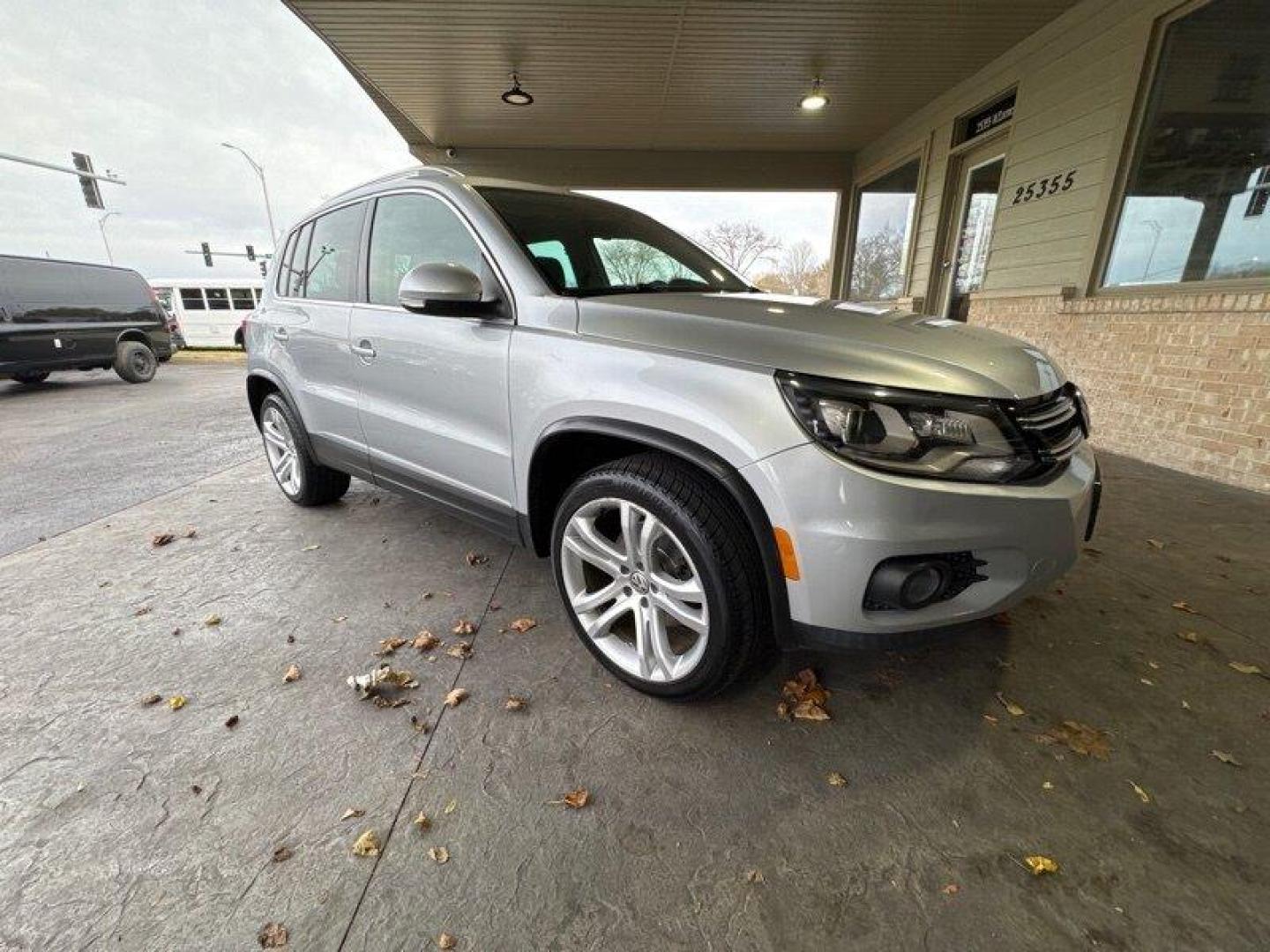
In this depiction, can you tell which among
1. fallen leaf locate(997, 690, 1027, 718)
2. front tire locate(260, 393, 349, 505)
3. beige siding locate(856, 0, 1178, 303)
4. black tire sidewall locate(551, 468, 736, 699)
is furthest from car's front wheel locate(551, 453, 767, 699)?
beige siding locate(856, 0, 1178, 303)

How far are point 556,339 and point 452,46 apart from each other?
6.17 meters

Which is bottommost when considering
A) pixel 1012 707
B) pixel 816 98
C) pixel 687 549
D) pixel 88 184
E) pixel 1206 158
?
pixel 1012 707

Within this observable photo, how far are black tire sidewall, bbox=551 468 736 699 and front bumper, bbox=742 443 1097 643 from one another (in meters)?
0.20

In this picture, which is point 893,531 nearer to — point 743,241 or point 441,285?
point 441,285

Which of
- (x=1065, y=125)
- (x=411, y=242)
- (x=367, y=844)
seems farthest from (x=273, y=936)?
(x=1065, y=125)

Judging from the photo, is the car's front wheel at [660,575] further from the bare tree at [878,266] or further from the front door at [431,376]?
the bare tree at [878,266]

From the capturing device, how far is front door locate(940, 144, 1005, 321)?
6305 millimetres

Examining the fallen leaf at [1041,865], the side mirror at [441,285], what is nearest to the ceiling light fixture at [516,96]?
the side mirror at [441,285]

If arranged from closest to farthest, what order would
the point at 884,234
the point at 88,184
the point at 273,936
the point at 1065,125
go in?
the point at 273,936, the point at 1065,125, the point at 884,234, the point at 88,184

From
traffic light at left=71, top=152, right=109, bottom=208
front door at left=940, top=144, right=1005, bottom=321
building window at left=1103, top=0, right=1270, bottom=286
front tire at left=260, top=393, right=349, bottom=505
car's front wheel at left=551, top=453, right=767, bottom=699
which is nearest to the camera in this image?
car's front wheel at left=551, top=453, right=767, bottom=699

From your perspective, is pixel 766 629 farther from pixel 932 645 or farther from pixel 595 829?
pixel 595 829

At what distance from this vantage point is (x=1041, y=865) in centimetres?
131

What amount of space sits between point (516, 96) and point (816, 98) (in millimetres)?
3848

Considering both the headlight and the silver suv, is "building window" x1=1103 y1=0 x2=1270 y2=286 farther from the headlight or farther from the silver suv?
the headlight
